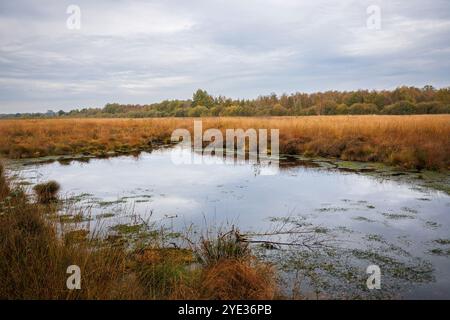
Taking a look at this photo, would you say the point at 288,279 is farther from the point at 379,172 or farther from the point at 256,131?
the point at 256,131

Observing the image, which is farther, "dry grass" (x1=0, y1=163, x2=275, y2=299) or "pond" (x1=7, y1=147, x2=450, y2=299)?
"pond" (x1=7, y1=147, x2=450, y2=299)

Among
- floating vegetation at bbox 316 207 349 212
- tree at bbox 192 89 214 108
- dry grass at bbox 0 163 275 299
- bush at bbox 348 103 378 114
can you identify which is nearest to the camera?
dry grass at bbox 0 163 275 299

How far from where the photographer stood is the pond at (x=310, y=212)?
4.45m

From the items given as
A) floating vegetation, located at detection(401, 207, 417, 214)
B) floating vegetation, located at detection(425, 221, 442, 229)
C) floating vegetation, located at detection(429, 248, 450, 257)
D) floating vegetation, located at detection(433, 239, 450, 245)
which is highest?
floating vegetation, located at detection(401, 207, 417, 214)

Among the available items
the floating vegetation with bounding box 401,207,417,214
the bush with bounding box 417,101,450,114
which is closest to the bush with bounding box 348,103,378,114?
the bush with bounding box 417,101,450,114

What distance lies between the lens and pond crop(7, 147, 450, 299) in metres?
4.45

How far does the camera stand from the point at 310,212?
741 cm

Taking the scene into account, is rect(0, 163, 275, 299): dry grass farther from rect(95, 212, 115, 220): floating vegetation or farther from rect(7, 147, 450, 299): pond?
rect(95, 212, 115, 220): floating vegetation

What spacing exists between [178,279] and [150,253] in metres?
0.86

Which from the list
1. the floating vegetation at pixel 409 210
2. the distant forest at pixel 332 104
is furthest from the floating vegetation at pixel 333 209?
the distant forest at pixel 332 104

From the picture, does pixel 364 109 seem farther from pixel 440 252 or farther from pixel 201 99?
pixel 440 252

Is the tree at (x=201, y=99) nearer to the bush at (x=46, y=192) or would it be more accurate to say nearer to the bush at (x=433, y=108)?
the bush at (x=433, y=108)

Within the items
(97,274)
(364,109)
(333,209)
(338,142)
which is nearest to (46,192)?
(97,274)

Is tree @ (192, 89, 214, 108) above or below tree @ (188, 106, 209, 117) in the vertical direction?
above
